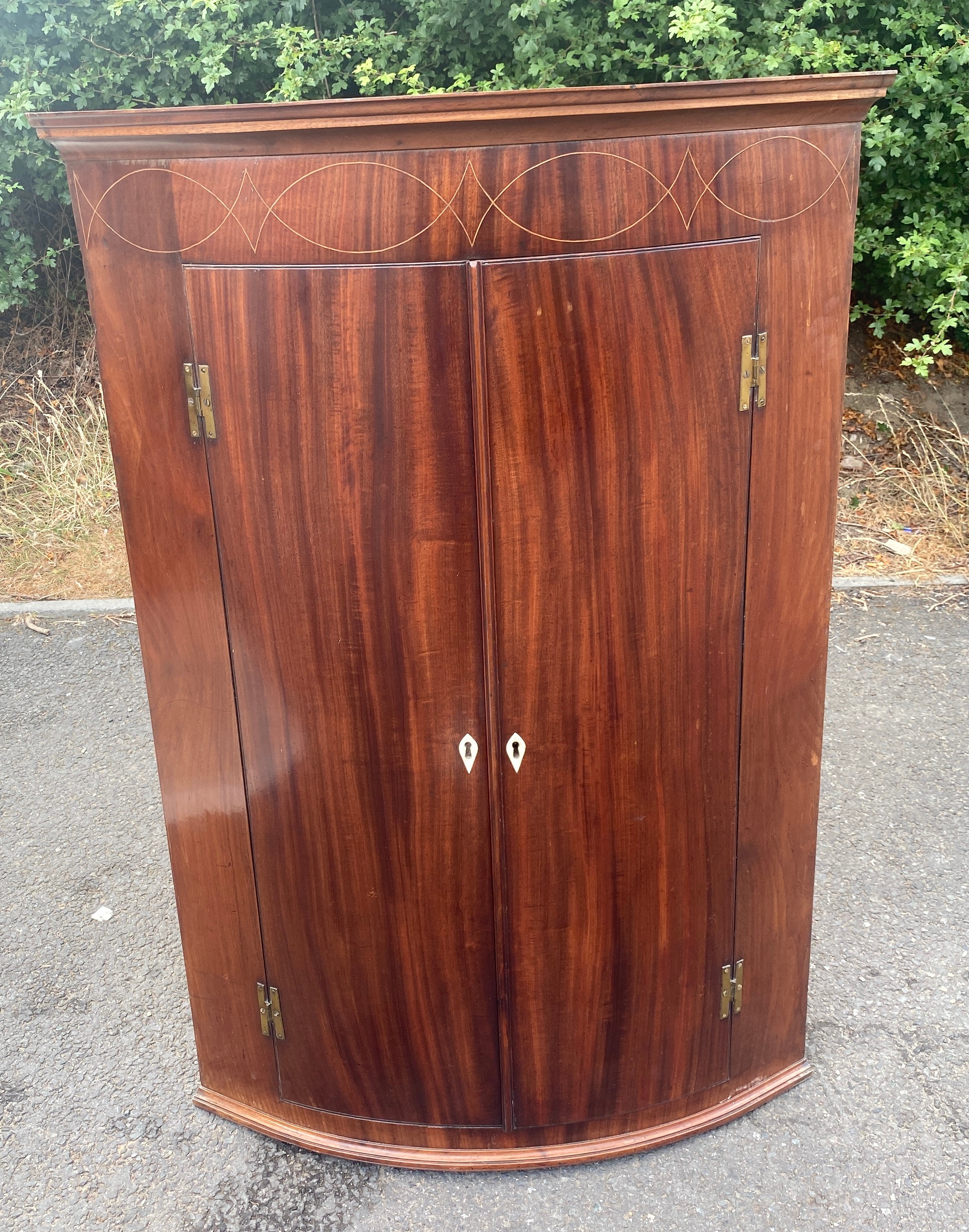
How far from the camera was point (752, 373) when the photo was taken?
184 cm

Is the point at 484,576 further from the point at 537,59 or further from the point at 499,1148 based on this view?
the point at 537,59

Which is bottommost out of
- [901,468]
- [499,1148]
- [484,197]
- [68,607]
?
[68,607]

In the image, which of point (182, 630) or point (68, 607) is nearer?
point (182, 630)

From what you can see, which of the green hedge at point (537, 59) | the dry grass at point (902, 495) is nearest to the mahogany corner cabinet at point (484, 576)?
the green hedge at point (537, 59)

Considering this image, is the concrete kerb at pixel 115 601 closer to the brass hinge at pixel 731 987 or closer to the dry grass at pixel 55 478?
the dry grass at pixel 55 478

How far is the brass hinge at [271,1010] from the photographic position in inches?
88.6

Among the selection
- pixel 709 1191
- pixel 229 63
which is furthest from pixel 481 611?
pixel 229 63

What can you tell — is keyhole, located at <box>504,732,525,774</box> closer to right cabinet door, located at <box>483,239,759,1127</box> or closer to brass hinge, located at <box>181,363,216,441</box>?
right cabinet door, located at <box>483,239,759,1127</box>

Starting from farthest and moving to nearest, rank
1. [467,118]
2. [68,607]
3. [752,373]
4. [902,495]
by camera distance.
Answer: [902,495] < [68,607] < [752,373] < [467,118]

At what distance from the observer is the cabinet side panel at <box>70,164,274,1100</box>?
1829mm

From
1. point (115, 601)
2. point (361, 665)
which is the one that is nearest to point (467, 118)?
point (361, 665)

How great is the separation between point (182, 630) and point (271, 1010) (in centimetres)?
80

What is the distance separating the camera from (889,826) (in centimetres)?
342

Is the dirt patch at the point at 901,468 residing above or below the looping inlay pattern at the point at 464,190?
below
